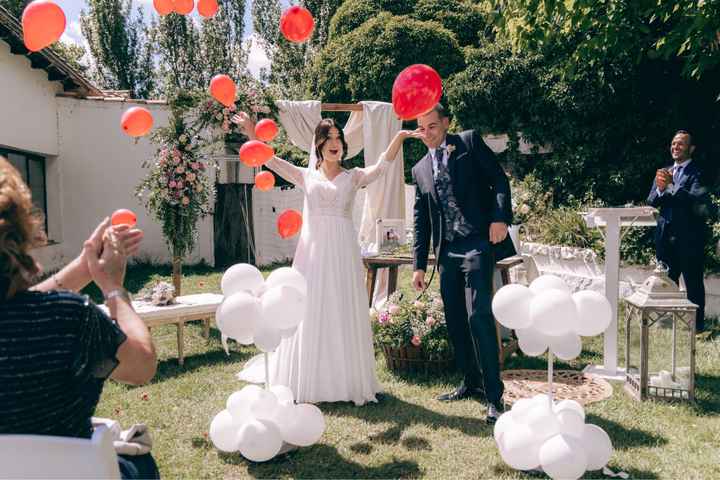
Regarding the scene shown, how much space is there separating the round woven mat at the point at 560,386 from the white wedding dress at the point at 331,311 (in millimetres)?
1070


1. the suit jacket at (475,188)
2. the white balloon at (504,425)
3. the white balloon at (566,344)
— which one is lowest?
the white balloon at (504,425)

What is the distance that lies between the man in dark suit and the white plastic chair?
5630 mm

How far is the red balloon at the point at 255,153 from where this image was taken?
14.7 feet

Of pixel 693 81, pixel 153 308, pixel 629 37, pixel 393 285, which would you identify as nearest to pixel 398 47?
pixel 693 81

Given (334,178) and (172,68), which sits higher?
(172,68)

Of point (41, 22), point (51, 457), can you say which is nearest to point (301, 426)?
point (51, 457)

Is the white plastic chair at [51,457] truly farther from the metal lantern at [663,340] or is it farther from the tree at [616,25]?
the tree at [616,25]

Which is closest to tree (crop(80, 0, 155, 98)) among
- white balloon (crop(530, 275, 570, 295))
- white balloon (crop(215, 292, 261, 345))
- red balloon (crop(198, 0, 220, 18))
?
red balloon (crop(198, 0, 220, 18))

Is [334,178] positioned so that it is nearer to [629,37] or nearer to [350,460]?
[350,460]

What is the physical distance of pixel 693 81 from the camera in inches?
349

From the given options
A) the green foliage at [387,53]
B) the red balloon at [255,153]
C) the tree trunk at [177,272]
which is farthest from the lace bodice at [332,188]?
the green foliage at [387,53]

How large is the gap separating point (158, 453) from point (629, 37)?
6681mm

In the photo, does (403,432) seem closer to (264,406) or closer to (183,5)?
(264,406)

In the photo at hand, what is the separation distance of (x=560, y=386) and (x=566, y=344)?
173 centimetres
